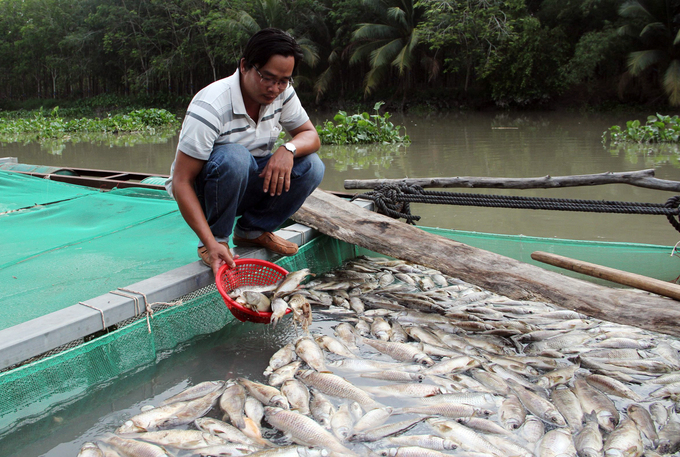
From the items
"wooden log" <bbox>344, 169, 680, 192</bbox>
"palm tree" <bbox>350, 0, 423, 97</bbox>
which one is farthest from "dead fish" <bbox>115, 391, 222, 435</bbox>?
"palm tree" <bbox>350, 0, 423, 97</bbox>

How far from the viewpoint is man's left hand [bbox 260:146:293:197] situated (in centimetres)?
262

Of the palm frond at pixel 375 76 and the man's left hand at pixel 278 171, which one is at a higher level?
the palm frond at pixel 375 76

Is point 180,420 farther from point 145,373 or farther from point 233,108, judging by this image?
point 233,108

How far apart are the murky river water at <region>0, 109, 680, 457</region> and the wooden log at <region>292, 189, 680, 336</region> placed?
2.17ft

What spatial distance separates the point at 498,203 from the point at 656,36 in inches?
649

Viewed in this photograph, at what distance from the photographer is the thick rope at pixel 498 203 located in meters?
3.10

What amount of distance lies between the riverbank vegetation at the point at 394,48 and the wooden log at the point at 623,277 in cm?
1503

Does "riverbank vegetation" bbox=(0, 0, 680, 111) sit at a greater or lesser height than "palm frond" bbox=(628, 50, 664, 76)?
greater

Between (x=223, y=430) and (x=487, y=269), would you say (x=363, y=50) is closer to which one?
(x=487, y=269)

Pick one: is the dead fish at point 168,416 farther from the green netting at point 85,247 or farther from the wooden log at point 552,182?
the wooden log at point 552,182

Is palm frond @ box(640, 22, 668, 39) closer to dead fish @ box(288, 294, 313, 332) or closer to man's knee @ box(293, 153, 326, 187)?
man's knee @ box(293, 153, 326, 187)

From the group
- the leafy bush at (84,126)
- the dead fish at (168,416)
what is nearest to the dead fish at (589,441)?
the dead fish at (168,416)

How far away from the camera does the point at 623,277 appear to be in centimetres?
246

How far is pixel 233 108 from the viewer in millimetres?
2533
